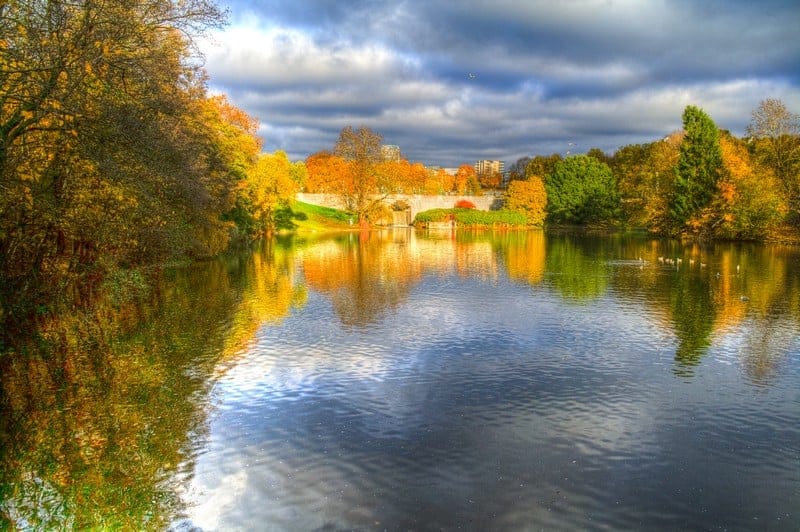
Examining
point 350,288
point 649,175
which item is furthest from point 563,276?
point 649,175

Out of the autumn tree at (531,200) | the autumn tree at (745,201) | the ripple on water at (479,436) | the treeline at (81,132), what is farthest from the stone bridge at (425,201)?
the ripple on water at (479,436)

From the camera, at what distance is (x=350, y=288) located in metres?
29.4

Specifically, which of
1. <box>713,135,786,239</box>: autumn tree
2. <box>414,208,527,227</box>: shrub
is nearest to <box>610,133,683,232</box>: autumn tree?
<box>713,135,786,239</box>: autumn tree

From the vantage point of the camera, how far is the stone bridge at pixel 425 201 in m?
104

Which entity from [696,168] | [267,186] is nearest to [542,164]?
[696,168]

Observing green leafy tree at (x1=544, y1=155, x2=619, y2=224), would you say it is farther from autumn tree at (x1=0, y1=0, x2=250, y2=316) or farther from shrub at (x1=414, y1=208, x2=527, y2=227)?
autumn tree at (x1=0, y1=0, x2=250, y2=316)

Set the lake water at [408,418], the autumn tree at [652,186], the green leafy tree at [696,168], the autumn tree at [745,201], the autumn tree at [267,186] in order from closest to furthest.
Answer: the lake water at [408,418] < the autumn tree at [267,186] < the autumn tree at [745,201] < the green leafy tree at [696,168] < the autumn tree at [652,186]

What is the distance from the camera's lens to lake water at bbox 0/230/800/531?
8.80m

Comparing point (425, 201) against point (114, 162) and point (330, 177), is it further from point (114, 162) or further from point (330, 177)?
point (114, 162)

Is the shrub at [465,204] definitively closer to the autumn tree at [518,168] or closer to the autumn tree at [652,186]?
the autumn tree at [652,186]

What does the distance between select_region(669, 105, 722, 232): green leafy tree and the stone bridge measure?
44.1 metres

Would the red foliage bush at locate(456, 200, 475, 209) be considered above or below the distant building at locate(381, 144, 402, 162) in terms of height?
below

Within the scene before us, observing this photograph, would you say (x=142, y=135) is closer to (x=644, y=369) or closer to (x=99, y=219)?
(x=99, y=219)

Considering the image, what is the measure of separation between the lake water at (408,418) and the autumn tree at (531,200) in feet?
251
